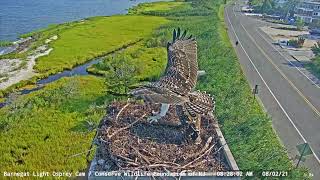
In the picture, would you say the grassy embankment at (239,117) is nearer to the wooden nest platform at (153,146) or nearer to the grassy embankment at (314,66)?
the wooden nest platform at (153,146)

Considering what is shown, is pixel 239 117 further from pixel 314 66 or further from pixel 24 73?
pixel 24 73

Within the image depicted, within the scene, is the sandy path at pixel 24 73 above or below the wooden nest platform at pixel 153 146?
below

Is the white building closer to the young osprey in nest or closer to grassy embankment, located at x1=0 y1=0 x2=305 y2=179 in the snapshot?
grassy embankment, located at x1=0 y1=0 x2=305 y2=179

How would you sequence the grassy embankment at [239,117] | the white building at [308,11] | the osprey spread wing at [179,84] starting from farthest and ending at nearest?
1. the white building at [308,11]
2. the grassy embankment at [239,117]
3. the osprey spread wing at [179,84]

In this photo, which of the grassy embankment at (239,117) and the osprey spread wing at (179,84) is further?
the grassy embankment at (239,117)

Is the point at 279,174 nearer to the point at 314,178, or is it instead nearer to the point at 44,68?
the point at 314,178

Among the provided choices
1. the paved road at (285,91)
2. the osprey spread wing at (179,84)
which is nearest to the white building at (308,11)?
the paved road at (285,91)

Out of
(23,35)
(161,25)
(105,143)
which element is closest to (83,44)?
(23,35)

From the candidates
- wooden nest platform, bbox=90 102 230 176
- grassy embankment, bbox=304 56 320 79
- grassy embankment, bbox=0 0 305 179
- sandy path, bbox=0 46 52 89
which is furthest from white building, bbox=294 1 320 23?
wooden nest platform, bbox=90 102 230 176

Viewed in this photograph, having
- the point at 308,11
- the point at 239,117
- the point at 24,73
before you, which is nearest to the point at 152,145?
the point at 239,117
